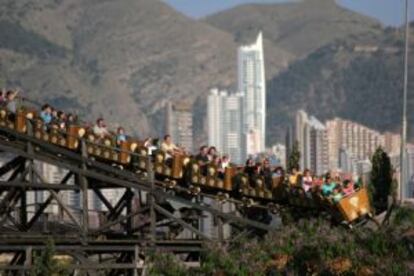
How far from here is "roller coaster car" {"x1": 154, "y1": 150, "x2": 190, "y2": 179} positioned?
149ft

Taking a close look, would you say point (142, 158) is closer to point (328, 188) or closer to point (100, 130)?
point (100, 130)

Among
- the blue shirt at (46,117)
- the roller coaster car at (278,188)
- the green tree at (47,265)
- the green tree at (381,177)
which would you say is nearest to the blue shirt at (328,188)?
the roller coaster car at (278,188)

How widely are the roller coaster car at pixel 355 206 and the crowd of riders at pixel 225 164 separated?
165 mm

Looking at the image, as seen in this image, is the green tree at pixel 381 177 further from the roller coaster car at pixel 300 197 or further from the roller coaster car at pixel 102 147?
the roller coaster car at pixel 102 147

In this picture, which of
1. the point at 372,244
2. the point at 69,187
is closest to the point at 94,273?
the point at 69,187

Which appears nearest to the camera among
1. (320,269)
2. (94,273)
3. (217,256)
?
(320,269)

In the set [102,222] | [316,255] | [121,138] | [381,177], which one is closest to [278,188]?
[121,138]

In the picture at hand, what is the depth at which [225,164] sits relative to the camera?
46.8 meters

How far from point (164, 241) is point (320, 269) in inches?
402

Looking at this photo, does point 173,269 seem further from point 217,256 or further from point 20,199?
point 20,199

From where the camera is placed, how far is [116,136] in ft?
152

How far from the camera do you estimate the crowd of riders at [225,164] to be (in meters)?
45.3

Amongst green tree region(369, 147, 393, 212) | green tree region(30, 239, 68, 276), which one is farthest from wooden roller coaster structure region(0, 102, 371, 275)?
green tree region(369, 147, 393, 212)

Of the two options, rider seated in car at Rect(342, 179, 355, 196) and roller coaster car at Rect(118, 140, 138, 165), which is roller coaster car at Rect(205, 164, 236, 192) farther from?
rider seated in car at Rect(342, 179, 355, 196)
